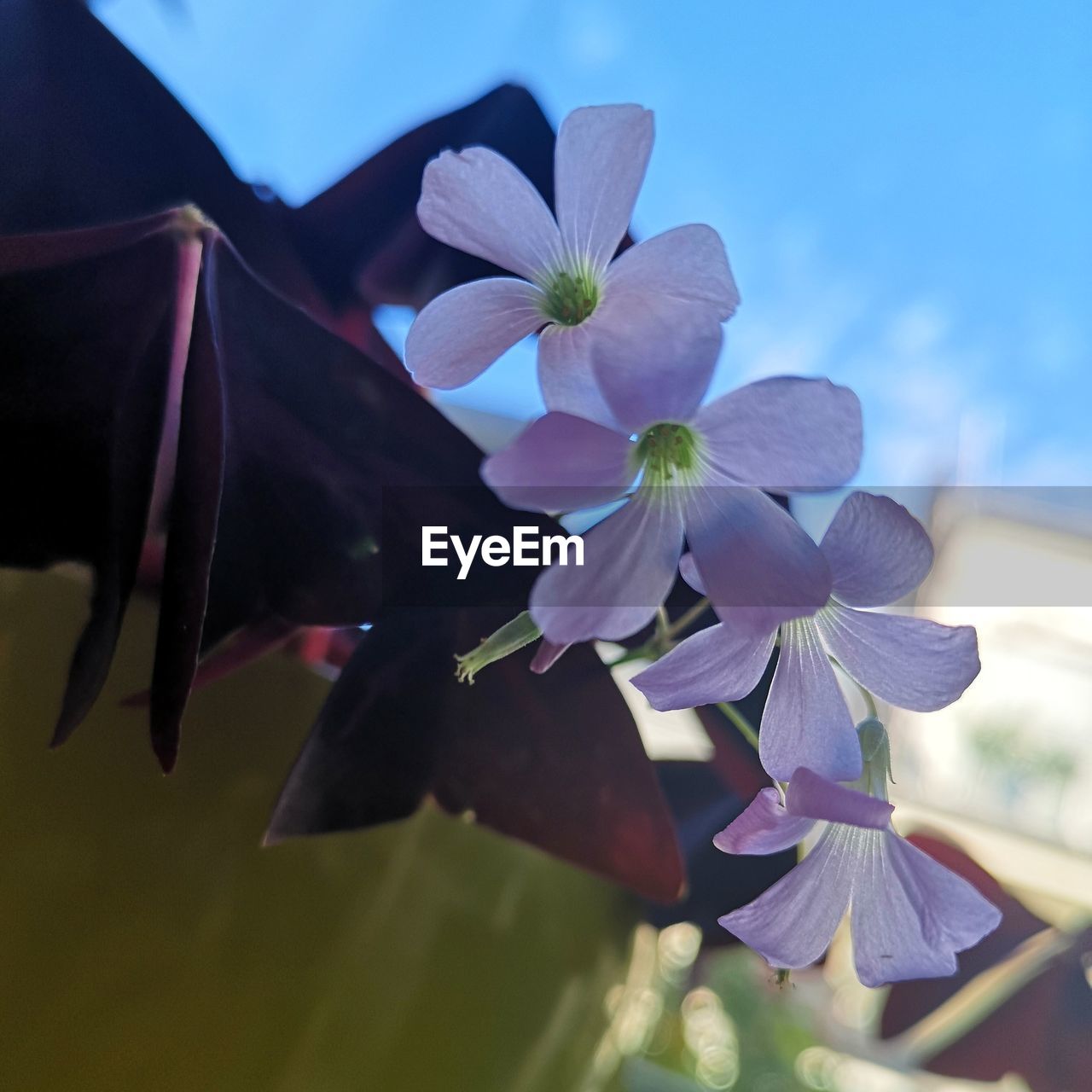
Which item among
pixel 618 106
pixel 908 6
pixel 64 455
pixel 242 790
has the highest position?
pixel 908 6

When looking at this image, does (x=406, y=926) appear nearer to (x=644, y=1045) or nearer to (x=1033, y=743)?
(x=644, y=1045)

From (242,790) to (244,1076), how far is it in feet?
0.40

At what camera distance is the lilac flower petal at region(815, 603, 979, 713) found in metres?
0.26

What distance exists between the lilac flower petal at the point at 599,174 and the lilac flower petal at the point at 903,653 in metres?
0.16

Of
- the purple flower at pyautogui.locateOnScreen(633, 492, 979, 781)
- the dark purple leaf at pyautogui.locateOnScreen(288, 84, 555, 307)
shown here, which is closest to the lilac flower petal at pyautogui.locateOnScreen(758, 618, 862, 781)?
the purple flower at pyautogui.locateOnScreen(633, 492, 979, 781)

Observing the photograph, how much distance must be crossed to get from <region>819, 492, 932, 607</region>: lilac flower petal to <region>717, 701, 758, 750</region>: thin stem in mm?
107

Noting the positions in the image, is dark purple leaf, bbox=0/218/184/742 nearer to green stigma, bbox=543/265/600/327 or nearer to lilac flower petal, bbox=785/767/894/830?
green stigma, bbox=543/265/600/327

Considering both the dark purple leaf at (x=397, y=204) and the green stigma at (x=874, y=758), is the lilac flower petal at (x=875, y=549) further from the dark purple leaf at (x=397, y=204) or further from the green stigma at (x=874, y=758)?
the dark purple leaf at (x=397, y=204)

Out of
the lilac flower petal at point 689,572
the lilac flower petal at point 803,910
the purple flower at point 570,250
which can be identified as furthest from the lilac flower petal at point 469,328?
the lilac flower petal at point 803,910

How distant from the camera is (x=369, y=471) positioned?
0.32 m

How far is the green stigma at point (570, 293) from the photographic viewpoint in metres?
0.26

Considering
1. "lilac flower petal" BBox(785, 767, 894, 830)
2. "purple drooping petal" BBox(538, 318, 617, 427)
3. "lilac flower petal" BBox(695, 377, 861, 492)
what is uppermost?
"purple drooping petal" BBox(538, 318, 617, 427)

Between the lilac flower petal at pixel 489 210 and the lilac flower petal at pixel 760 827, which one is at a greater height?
the lilac flower petal at pixel 489 210

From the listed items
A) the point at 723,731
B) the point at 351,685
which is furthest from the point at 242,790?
the point at 723,731
